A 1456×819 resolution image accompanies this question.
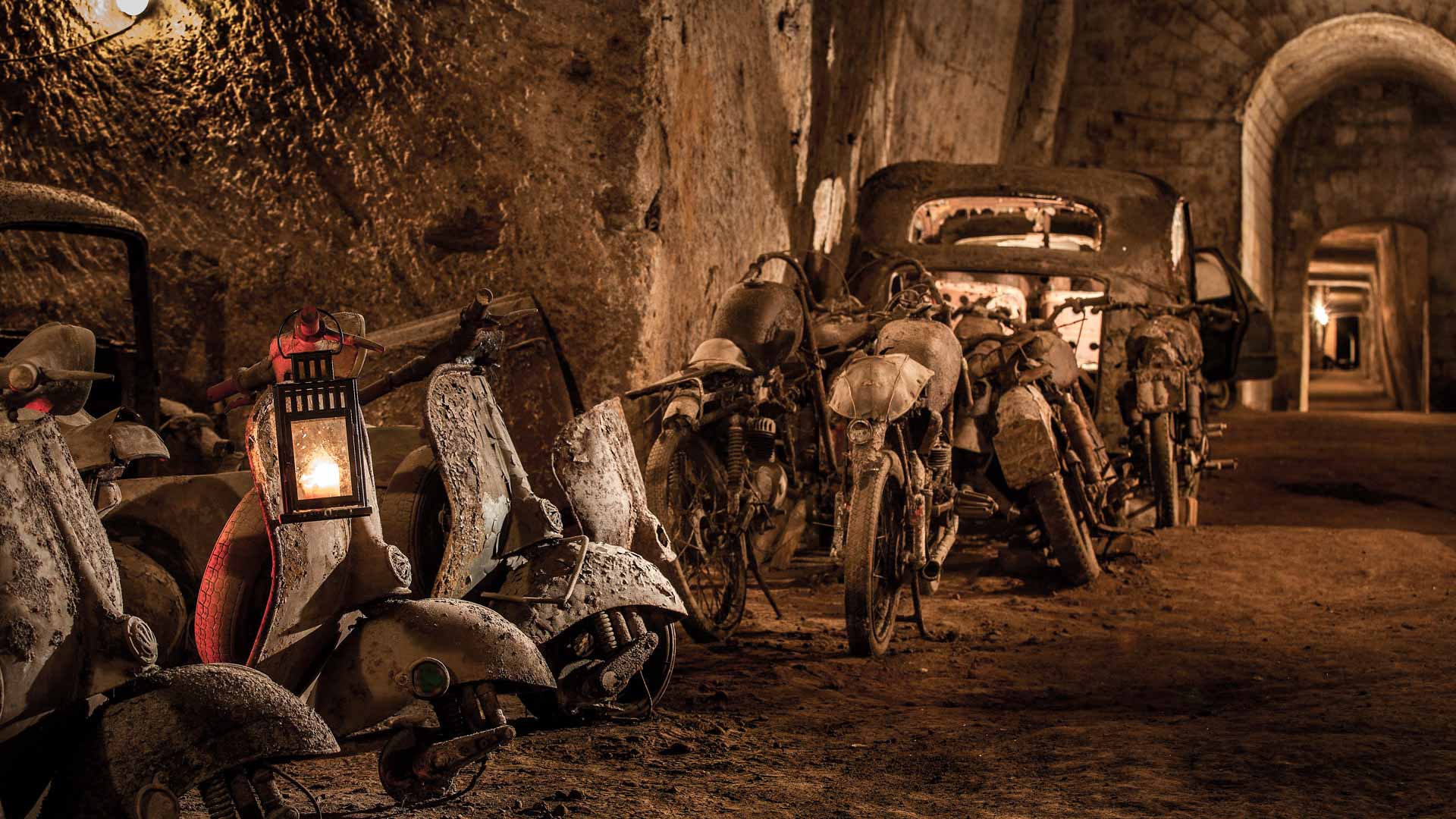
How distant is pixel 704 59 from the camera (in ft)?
20.5

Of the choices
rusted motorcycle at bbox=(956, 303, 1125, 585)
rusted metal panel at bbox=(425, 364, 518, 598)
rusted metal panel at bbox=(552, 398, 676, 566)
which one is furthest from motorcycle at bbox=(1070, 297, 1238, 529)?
rusted metal panel at bbox=(425, 364, 518, 598)

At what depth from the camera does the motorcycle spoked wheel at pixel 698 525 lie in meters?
4.38

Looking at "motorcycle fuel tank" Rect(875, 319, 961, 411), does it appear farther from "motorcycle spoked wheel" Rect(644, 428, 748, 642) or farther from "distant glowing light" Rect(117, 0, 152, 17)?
"distant glowing light" Rect(117, 0, 152, 17)

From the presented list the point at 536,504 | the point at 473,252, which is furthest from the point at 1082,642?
the point at 473,252

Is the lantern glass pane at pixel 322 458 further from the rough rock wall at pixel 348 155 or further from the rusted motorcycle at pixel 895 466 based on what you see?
the rough rock wall at pixel 348 155

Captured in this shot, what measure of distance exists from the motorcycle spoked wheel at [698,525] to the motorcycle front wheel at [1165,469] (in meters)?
3.12

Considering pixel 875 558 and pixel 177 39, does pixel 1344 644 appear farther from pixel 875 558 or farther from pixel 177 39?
pixel 177 39

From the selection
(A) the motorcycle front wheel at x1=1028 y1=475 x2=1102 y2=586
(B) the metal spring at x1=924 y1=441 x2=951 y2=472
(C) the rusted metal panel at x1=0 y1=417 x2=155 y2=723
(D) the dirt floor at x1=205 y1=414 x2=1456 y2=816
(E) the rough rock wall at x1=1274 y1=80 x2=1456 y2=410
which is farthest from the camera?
(E) the rough rock wall at x1=1274 y1=80 x2=1456 y2=410

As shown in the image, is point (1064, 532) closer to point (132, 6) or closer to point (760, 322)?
point (760, 322)

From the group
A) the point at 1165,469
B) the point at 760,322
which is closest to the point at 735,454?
the point at 760,322

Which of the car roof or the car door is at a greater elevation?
the car roof

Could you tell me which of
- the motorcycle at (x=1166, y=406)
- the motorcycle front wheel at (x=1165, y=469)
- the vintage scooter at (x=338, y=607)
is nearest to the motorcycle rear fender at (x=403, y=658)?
the vintage scooter at (x=338, y=607)

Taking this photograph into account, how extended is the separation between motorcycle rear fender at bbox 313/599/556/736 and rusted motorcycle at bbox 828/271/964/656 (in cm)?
188

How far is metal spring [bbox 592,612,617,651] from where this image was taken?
9.82ft
